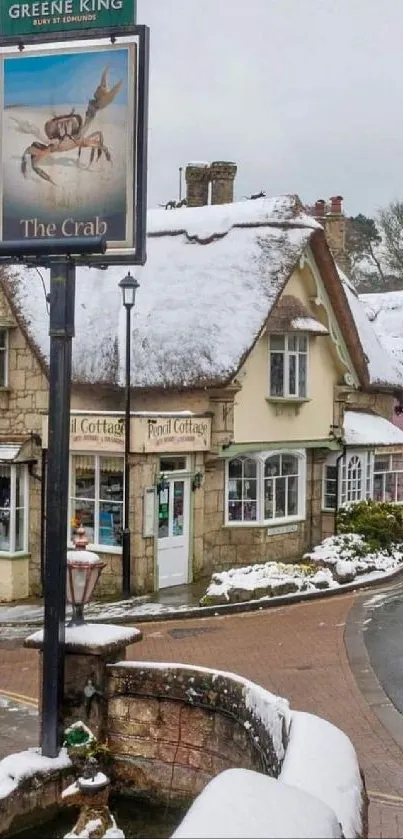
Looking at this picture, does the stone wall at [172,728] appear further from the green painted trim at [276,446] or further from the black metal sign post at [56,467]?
the green painted trim at [276,446]

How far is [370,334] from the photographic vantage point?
27.8 meters

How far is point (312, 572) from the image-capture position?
19.5 metres

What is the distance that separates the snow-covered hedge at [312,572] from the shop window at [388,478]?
375cm

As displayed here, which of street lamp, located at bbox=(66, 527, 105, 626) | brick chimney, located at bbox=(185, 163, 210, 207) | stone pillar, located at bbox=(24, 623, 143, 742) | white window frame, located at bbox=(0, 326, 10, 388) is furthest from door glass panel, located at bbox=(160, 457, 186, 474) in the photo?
stone pillar, located at bbox=(24, 623, 143, 742)

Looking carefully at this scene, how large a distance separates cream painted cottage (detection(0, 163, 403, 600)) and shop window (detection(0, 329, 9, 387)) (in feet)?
0.07

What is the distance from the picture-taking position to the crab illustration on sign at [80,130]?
28.1 feet

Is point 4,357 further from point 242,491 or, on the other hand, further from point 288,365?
point 288,365

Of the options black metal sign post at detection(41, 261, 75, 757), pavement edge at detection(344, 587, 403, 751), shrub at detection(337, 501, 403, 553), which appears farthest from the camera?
→ shrub at detection(337, 501, 403, 553)

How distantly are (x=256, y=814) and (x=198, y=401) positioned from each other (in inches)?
659

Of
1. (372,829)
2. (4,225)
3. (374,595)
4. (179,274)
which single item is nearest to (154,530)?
(374,595)

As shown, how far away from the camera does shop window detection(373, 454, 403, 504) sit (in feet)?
85.4

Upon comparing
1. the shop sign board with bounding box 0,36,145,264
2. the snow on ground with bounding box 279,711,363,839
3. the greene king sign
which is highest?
the greene king sign

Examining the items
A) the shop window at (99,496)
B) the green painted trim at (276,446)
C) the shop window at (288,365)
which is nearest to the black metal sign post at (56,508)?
the shop window at (99,496)

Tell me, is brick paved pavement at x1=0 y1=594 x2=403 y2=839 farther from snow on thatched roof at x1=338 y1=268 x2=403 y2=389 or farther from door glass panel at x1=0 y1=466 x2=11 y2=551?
snow on thatched roof at x1=338 y1=268 x2=403 y2=389
